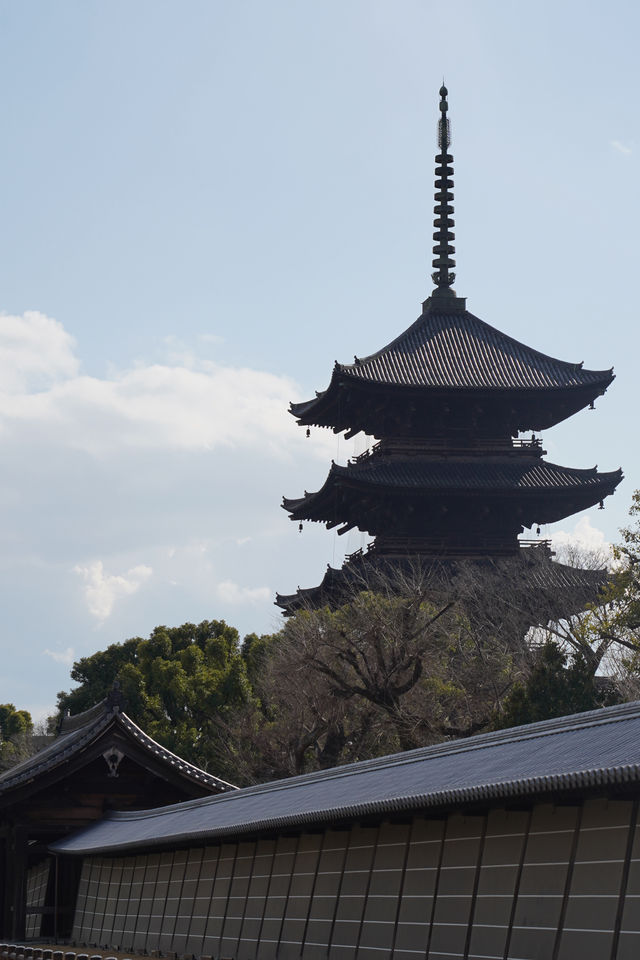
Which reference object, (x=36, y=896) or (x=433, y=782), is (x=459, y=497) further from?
(x=433, y=782)

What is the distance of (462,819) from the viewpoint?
18.9 metres

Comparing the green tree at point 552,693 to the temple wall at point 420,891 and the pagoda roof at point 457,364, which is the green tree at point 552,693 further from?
the pagoda roof at point 457,364

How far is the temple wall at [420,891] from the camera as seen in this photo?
15.9 metres

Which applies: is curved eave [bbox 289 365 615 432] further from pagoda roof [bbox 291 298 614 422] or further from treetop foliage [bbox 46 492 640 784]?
treetop foliage [bbox 46 492 640 784]

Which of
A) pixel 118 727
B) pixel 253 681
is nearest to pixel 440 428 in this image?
pixel 253 681

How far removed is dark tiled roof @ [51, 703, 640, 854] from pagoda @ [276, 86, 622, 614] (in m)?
34.5

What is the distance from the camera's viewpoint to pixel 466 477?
65.1 m

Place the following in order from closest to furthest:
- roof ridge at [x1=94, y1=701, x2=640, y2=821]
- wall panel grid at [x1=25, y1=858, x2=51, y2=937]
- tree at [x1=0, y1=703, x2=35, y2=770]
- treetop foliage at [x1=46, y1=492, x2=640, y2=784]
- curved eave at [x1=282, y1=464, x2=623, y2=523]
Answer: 1. roof ridge at [x1=94, y1=701, x2=640, y2=821]
2. wall panel grid at [x1=25, y1=858, x2=51, y2=937]
3. treetop foliage at [x1=46, y1=492, x2=640, y2=784]
4. curved eave at [x1=282, y1=464, x2=623, y2=523]
5. tree at [x1=0, y1=703, x2=35, y2=770]

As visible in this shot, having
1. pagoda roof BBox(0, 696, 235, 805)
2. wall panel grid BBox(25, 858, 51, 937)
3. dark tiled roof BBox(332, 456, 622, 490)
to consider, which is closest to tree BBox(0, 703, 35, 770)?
dark tiled roof BBox(332, 456, 622, 490)

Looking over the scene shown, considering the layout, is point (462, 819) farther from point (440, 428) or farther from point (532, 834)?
point (440, 428)

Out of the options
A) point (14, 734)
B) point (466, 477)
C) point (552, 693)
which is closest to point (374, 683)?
point (552, 693)

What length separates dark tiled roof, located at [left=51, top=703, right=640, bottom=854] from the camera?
1631 cm

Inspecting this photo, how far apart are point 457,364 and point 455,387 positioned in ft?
7.52

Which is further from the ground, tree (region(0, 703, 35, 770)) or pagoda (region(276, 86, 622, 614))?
pagoda (region(276, 86, 622, 614))
